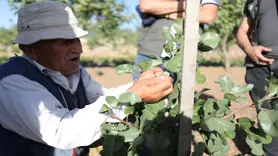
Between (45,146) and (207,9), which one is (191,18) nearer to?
(45,146)

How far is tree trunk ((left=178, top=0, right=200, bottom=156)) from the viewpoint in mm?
1227

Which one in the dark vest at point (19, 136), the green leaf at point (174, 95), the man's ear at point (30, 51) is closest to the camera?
the green leaf at point (174, 95)

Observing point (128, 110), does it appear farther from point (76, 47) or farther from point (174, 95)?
point (76, 47)

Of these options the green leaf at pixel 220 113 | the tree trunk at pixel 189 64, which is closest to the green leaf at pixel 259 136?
the green leaf at pixel 220 113

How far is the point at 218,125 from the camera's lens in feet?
4.30

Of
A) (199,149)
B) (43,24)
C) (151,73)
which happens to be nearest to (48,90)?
(43,24)

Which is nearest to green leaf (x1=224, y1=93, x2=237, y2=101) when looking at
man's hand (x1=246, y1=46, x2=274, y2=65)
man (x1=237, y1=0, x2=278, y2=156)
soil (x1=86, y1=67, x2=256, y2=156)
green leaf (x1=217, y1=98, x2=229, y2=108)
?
green leaf (x1=217, y1=98, x2=229, y2=108)

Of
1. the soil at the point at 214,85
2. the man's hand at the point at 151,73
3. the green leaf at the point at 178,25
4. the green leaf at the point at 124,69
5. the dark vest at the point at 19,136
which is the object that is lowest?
the soil at the point at 214,85

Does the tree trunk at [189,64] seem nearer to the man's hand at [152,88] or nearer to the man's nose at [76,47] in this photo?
the man's hand at [152,88]

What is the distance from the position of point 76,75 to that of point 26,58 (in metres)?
0.30

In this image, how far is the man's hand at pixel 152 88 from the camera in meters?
1.34

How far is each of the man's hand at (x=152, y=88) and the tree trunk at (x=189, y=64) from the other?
0.10 metres

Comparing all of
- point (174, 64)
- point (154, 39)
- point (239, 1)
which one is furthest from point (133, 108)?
point (239, 1)

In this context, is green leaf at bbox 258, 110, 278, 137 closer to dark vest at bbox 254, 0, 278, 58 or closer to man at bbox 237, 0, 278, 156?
man at bbox 237, 0, 278, 156
